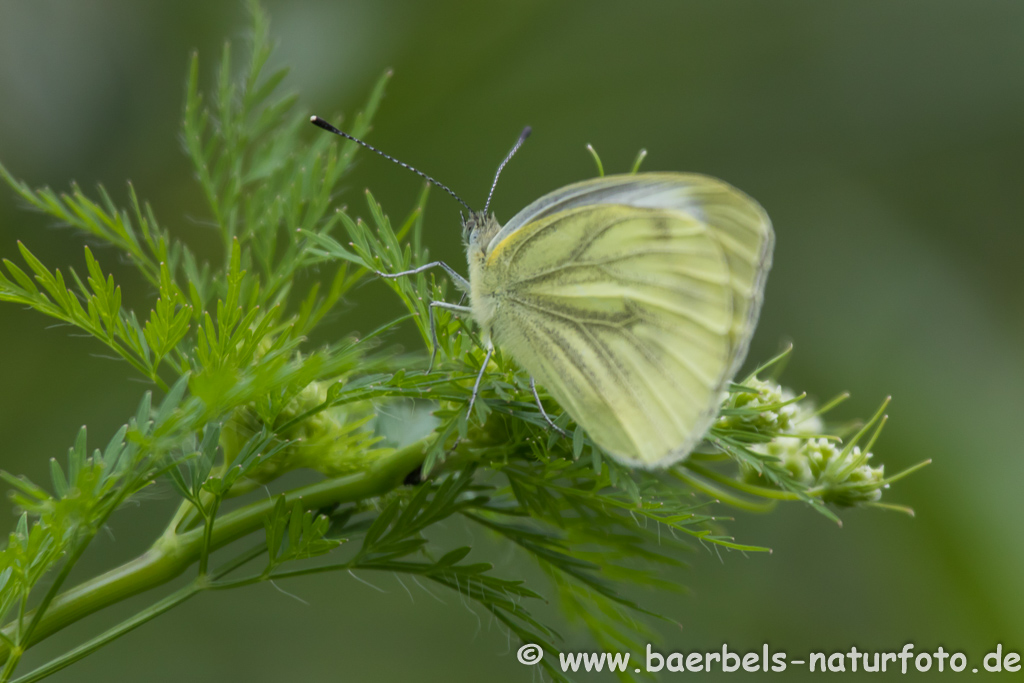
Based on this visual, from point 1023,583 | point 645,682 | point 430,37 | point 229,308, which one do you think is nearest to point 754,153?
point 430,37

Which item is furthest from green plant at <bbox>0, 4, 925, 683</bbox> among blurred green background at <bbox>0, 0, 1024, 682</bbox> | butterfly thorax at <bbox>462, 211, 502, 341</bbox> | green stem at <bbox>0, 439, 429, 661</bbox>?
blurred green background at <bbox>0, 0, 1024, 682</bbox>

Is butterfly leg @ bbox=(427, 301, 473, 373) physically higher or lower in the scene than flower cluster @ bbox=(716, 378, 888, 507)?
higher

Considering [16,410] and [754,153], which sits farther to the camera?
[754,153]

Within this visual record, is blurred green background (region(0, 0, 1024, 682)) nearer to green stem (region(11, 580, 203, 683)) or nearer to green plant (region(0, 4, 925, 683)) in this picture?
green plant (region(0, 4, 925, 683))

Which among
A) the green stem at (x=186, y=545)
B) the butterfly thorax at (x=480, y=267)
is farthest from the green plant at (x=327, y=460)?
the butterfly thorax at (x=480, y=267)

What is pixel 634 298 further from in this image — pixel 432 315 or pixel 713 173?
pixel 713 173

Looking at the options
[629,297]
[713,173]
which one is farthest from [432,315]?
[713,173]

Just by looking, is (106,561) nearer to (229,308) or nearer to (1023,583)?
(229,308)
